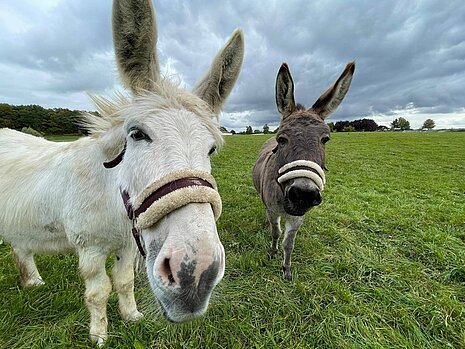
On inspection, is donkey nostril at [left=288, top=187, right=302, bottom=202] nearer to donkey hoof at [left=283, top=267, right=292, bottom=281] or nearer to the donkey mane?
the donkey mane

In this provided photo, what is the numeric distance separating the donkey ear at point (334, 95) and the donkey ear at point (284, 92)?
1.14 ft

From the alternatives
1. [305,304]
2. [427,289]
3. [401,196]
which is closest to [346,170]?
[401,196]

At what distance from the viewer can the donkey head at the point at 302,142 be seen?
8.77ft

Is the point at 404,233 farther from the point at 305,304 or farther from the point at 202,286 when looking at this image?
the point at 202,286

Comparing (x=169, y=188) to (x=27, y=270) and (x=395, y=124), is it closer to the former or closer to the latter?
(x=27, y=270)

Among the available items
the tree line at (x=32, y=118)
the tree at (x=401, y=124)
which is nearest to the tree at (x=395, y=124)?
the tree at (x=401, y=124)

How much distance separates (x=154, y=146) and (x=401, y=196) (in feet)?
29.1

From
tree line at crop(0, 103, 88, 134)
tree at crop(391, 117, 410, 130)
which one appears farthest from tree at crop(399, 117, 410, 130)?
tree line at crop(0, 103, 88, 134)

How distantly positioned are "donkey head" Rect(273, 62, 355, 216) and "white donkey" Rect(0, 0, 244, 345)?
1265 millimetres

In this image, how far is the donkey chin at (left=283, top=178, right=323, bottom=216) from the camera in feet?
8.60

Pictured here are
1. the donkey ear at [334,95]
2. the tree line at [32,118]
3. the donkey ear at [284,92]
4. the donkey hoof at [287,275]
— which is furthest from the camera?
the tree line at [32,118]

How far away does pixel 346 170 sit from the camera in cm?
1271

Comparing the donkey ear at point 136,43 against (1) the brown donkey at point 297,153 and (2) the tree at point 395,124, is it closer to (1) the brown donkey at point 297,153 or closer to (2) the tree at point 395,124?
(1) the brown donkey at point 297,153

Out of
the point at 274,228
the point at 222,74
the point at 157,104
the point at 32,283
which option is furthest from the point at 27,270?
the point at 274,228
